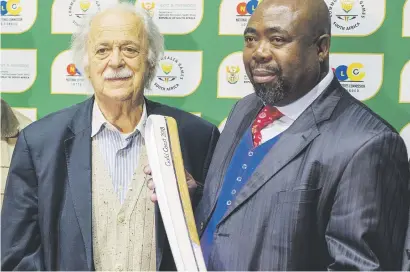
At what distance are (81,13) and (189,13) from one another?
46 centimetres

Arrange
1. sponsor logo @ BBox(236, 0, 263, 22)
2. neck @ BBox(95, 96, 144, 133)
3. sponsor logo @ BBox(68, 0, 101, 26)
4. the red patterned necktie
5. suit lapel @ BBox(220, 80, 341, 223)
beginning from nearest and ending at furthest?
1. suit lapel @ BBox(220, 80, 341, 223)
2. the red patterned necktie
3. neck @ BBox(95, 96, 144, 133)
4. sponsor logo @ BBox(236, 0, 263, 22)
5. sponsor logo @ BBox(68, 0, 101, 26)

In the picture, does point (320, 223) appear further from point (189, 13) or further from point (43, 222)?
point (189, 13)

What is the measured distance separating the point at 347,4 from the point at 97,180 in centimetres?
112

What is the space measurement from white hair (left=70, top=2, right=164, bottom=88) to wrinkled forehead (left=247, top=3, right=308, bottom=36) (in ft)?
1.54

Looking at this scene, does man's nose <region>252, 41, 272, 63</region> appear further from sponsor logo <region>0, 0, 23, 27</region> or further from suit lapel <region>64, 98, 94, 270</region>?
sponsor logo <region>0, 0, 23, 27</region>

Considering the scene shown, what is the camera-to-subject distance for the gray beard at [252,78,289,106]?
1558 millimetres

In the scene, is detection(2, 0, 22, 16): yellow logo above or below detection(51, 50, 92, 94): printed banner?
above

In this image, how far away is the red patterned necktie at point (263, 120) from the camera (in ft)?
5.43

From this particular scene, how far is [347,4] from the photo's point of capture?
2.07 metres

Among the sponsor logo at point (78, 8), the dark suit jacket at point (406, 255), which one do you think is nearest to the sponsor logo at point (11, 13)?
the sponsor logo at point (78, 8)

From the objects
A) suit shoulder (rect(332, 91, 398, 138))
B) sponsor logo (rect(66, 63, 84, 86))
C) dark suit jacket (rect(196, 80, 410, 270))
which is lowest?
dark suit jacket (rect(196, 80, 410, 270))

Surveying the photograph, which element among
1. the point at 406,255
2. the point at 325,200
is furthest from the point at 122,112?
the point at 406,255

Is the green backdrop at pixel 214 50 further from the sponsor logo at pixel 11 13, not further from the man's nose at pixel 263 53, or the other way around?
the man's nose at pixel 263 53

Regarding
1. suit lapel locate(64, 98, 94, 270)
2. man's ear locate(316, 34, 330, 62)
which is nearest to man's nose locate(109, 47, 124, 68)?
suit lapel locate(64, 98, 94, 270)
